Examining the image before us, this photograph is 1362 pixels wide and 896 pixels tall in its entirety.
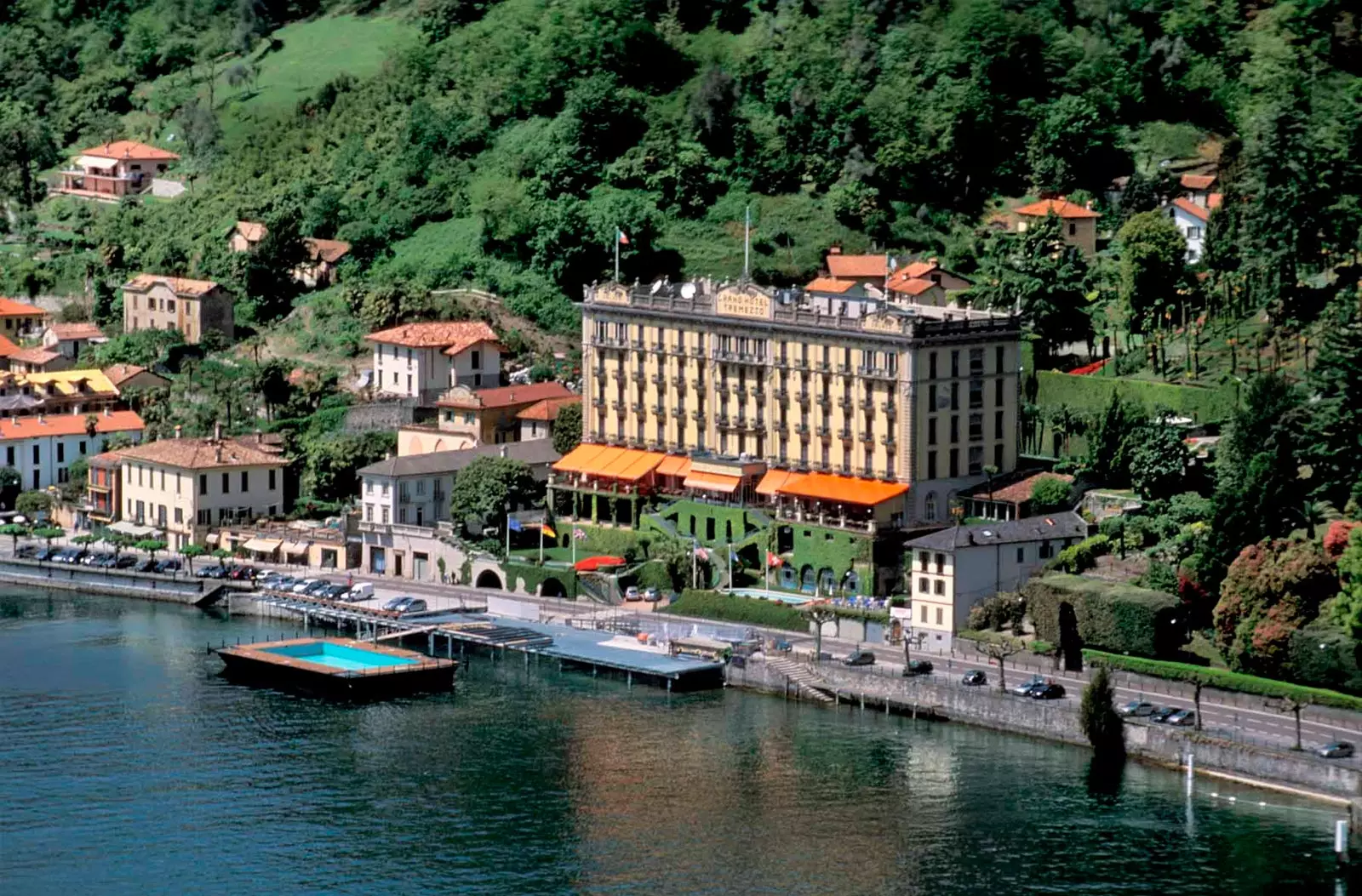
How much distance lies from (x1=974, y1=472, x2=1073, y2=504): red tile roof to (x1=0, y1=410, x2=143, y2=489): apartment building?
5371 cm

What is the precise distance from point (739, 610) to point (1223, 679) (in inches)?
962

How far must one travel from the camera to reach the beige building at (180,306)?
7269 inches

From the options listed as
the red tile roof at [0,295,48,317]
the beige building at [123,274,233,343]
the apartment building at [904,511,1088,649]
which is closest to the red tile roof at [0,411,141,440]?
the beige building at [123,274,233,343]

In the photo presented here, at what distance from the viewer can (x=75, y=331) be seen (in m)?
188

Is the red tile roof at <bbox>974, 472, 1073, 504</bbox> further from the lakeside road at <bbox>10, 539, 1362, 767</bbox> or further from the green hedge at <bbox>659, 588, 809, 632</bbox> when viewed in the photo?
the lakeside road at <bbox>10, 539, 1362, 767</bbox>

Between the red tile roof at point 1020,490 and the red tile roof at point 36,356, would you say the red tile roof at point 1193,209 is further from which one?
the red tile roof at point 36,356

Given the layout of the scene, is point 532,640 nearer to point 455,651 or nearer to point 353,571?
point 455,651

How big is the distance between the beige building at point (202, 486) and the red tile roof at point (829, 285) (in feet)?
95.8

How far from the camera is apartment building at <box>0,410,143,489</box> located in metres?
170

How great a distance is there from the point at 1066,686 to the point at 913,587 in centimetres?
1128

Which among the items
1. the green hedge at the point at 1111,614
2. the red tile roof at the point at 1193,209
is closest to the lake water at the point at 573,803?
the green hedge at the point at 1111,614

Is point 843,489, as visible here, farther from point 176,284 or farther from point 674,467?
point 176,284

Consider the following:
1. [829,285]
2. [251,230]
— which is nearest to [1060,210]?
[829,285]

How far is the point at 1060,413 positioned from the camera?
146750 mm
